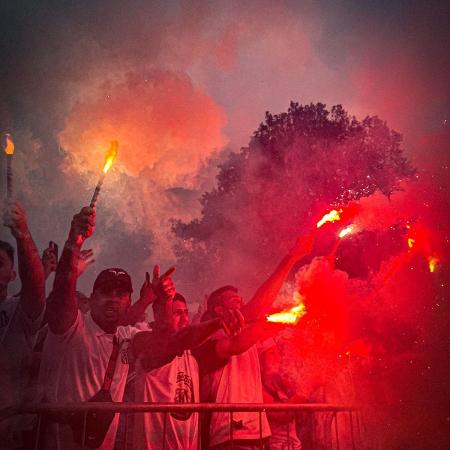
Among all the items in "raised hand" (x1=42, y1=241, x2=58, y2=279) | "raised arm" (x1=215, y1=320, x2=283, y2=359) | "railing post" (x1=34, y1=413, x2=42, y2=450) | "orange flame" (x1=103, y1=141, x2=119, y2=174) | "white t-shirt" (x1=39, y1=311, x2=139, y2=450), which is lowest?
"railing post" (x1=34, y1=413, x2=42, y2=450)

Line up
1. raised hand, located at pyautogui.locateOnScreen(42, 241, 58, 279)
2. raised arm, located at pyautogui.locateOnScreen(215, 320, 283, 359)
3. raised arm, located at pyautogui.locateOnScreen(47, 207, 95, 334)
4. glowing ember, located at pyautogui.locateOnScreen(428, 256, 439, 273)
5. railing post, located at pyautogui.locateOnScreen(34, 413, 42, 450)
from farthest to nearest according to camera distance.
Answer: glowing ember, located at pyautogui.locateOnScreen(428, 256, 439, 273)
raised hand, located at pyautogui.locateOnScreen(42, 241, 58, 279)
raised arm, located at pyautogui.locateOnScreen(215, 320, 283, 359)
raised arm, located at pyautogui.locateOnScreen(47, 207, 95, 334)
railing post, located at pyautogui.locateOnScreen(34, 413, 42, 450)

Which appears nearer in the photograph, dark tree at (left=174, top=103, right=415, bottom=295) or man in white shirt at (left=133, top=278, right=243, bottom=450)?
man in white shirt at (left=133, top=278, right=243, bottom=450)

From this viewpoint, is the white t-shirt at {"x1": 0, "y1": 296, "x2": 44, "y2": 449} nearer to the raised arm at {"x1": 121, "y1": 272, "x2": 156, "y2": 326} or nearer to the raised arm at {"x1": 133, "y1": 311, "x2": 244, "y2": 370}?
the raised arm at {"x1": 133, "y1": 311, "x2": 244, "y2": 370}

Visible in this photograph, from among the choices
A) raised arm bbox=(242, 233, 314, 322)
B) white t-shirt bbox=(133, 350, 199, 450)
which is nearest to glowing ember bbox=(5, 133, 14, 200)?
white t-shirt bbox=(133, 350, 199, 450)

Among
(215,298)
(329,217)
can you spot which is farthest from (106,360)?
(329,217)

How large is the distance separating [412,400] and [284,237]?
692 cm

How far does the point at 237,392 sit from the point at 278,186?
8567 millimetres

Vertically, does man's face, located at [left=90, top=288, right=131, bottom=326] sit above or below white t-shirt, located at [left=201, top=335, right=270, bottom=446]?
above

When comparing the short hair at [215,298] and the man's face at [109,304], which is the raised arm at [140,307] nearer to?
the short hair at [215,298]

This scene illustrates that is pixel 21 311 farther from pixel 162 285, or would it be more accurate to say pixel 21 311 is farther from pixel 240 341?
pixel 240 341

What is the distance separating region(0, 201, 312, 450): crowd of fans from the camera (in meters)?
3.32

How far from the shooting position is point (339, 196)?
11.7 metres

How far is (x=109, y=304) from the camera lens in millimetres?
3844

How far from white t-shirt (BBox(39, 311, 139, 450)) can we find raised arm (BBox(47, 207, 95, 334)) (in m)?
0.09
